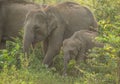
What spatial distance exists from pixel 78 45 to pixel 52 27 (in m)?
0.70

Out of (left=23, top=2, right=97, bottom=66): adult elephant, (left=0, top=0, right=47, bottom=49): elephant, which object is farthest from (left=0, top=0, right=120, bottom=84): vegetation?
(left=0, top=0, right=47, bottom=49): elephant

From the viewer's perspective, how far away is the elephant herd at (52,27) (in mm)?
8625

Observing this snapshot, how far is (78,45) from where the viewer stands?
8773 millimetres

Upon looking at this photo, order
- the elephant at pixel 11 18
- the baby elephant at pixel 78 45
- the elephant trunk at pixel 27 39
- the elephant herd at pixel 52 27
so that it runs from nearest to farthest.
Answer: the elephant trunk at pixel 27 39 → the baby elephant at pixel 78 45 → the elephant herd at pixel 52 27 → the elephant at pixel 11 18

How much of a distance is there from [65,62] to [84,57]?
0.69m

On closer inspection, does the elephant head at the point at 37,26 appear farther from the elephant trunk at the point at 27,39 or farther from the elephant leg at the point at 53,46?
the elephant leg at the point at 53,46

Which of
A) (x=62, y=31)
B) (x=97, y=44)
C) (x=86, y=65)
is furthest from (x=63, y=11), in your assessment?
(x=86, y=65)

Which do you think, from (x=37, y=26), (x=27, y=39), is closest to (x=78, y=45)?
(x=37, y=26)

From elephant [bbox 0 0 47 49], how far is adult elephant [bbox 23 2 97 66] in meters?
0.94

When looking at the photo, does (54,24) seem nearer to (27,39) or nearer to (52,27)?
(52,27)

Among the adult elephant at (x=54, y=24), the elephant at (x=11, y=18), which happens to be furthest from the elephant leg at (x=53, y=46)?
the elephant at (x=11, y=18)

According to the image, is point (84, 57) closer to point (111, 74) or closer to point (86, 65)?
point (86, 65)

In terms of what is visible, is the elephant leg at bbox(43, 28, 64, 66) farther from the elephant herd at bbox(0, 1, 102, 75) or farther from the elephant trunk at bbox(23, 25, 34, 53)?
the elephant trunk at bbox(23, 25, 34, 53)

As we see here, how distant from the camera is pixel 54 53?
919 centimetres
